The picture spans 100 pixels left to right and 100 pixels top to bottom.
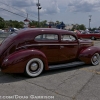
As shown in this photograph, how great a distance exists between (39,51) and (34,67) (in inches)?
21.4

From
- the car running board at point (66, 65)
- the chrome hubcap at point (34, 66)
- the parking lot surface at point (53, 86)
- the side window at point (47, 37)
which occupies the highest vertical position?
the side window at point (47, 37)

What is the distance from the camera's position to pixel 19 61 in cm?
443

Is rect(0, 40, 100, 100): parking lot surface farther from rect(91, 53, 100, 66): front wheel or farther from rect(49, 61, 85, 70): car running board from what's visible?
rect(91, 53, 100, 66): front wheel

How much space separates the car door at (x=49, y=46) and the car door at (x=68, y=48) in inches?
8.8

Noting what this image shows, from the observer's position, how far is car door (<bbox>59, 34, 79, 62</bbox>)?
5.50 m

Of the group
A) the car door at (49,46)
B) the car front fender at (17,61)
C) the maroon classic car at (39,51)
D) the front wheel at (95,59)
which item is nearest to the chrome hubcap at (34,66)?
the maroon classic car at (39,51)

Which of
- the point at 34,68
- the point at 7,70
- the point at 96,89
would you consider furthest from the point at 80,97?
the point at 7,70

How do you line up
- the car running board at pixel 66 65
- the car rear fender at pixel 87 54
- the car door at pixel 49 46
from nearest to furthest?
the car door at pixel 49 46 → the car running board at pixel 66 65 → the car rear fender at pixel 87 54

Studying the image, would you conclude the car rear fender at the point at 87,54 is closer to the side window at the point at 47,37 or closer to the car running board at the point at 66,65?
the car running board at the point at 66,65

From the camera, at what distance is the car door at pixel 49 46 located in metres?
5.03

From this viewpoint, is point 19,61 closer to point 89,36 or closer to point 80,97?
point 80,97

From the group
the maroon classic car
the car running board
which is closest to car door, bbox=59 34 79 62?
the maroon classic car

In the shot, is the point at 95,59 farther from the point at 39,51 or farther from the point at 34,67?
the point at 34,67

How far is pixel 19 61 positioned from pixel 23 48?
0.51 meters
